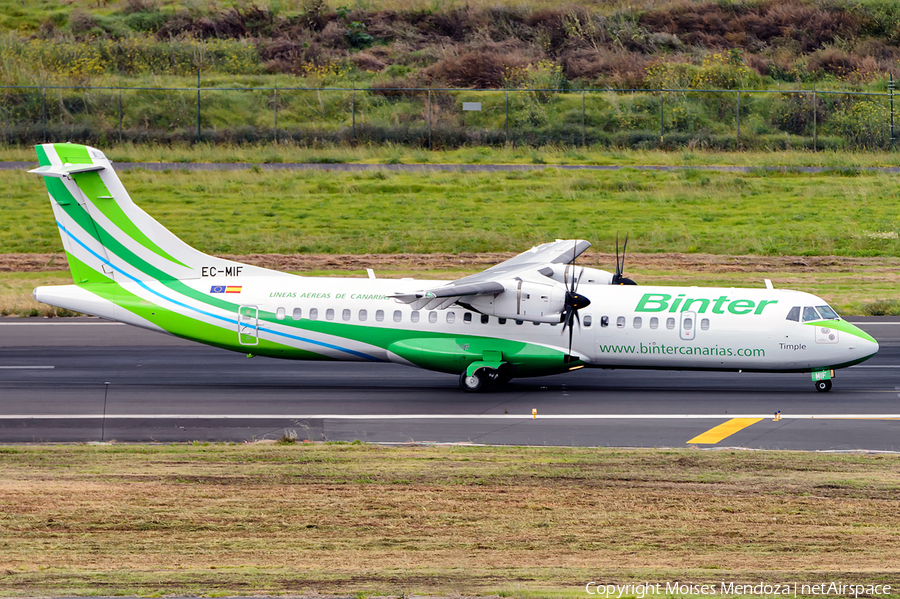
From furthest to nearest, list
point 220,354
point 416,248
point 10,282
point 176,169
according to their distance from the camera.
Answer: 1. point 176,169
2. point 416,248
3. point 10,282
4. point 220,354

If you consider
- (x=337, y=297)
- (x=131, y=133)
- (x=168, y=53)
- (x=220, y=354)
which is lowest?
(x=220, y=354)

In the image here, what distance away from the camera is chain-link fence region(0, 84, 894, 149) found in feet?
210

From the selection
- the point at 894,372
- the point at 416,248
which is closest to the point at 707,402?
the point at 894,372

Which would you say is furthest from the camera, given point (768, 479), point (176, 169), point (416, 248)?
point (176, 169)

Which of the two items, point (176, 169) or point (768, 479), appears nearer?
point (768, 479)

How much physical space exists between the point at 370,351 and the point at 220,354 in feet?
22.2

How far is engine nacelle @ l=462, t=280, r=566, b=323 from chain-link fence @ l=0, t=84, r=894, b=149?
39.5 metres

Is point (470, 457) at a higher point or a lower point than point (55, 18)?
lower

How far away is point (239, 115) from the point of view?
66875 mm

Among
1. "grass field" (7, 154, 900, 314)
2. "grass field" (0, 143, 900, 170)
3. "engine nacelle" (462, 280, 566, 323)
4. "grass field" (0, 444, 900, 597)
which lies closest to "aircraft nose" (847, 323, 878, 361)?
"grass field" (0, 444, 900, 597)

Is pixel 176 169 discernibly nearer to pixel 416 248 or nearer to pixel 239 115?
pixel 239 115

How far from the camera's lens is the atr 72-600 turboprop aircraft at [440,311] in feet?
84.8

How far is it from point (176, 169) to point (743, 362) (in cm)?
3980

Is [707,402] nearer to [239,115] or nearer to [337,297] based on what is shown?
[337,297]
